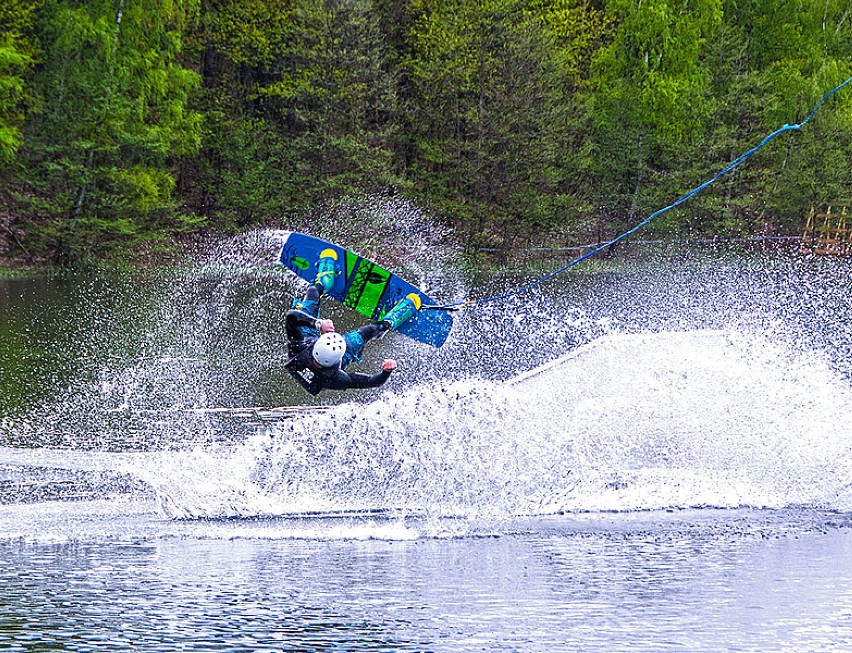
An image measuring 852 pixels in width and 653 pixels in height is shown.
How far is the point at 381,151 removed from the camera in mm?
43312

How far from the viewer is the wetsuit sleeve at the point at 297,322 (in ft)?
40.0

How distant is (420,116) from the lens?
46625 millimetres

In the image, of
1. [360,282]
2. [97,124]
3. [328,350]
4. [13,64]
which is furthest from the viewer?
[97,124]

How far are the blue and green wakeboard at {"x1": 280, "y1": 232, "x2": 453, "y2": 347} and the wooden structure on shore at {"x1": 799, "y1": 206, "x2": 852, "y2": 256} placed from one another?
33248 mm

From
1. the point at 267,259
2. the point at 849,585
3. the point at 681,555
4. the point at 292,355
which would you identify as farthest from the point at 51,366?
the point at 267,259

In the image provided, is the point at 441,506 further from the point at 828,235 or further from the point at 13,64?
the point at 828,235

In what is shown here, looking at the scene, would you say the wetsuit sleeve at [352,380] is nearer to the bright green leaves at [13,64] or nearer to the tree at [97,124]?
the bright green leaves at [13,64]

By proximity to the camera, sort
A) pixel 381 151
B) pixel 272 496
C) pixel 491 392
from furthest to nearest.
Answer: pixel 381 151, pixel 491 392, pixel 272 496

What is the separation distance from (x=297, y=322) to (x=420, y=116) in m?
35.2

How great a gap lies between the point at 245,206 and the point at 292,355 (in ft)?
105

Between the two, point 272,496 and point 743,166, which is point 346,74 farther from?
point 272,496

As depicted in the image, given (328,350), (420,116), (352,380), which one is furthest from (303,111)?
(328,350)

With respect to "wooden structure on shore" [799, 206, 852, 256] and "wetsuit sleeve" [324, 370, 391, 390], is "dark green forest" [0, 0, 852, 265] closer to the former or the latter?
"wooden structure on shore" [799, 206, 852, 256]

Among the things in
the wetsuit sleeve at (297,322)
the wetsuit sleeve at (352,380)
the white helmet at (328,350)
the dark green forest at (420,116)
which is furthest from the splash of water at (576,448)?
the dark green forest at (420,116)
